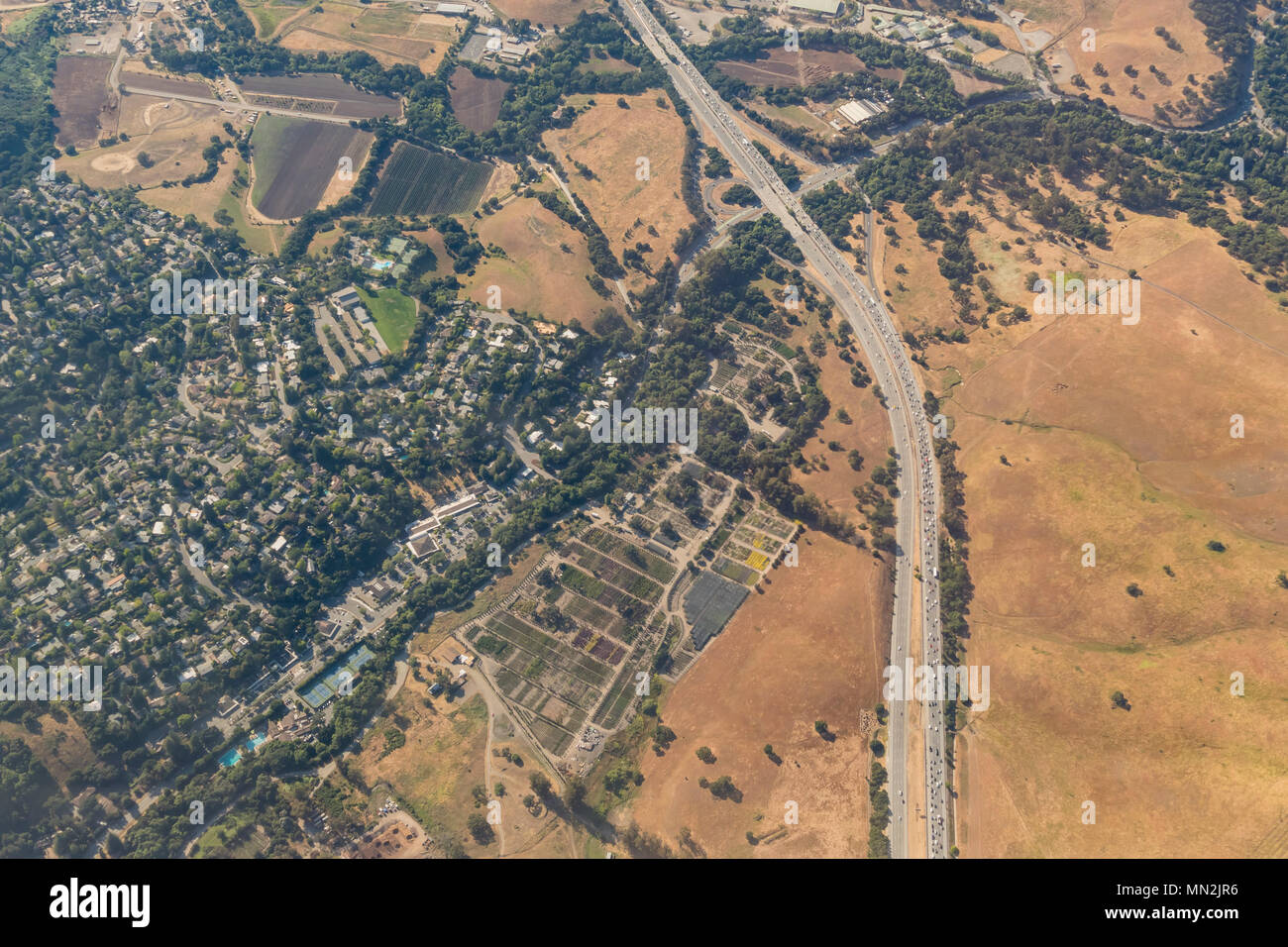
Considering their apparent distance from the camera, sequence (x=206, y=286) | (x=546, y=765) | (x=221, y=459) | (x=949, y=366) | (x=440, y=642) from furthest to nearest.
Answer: (x=206, y=286) < (x=949, y=366) < (x=221, y=459) < (x=440, y=642) < (x=546, y=765)

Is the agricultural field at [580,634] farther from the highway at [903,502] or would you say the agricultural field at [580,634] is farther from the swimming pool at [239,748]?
the highway at [903,502]

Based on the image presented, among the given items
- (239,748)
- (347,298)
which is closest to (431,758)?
(239,748)

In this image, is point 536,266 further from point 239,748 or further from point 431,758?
point 239,748

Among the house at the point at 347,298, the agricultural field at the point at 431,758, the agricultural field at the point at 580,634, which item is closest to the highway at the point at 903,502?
the agricultural field at the point at 580,634

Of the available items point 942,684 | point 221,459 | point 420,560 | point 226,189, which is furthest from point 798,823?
point 226,189

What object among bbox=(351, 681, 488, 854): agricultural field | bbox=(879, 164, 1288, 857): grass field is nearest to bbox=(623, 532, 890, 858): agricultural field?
bbox=(879, 164, 1288, 857): grass field

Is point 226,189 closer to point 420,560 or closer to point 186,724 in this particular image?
point 420,560
